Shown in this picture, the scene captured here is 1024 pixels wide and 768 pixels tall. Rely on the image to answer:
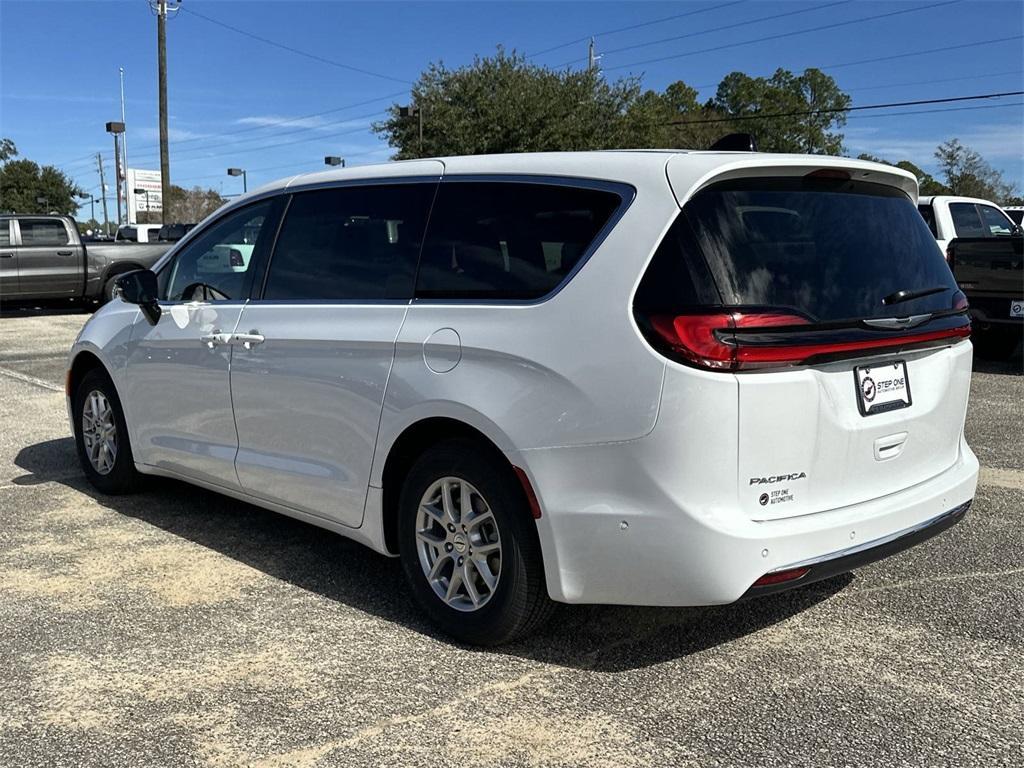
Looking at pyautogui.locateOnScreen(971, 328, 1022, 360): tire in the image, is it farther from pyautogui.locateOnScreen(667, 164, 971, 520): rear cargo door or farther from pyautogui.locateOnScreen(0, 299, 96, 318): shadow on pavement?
pyautogui.locateOnScreen(0, 299, 96, 318): shadow on pavement

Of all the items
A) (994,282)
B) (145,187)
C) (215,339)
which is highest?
(145,187)

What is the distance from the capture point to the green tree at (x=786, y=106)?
7519 cm

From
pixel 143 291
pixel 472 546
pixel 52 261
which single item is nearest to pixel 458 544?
pixel 472 546

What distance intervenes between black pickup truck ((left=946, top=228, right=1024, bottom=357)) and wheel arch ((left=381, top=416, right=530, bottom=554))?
836 cm

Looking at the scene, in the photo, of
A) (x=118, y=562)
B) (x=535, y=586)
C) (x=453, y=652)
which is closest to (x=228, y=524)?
(x=118, y=562)

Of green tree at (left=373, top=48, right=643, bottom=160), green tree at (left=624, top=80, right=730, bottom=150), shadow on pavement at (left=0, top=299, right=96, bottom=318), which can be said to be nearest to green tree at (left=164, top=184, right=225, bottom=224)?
green tree at (left=624, top=80, right=730, bottom=150)

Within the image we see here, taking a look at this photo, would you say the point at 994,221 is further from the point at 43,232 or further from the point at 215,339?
the point at 43,232

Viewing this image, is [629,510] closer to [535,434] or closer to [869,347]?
[535,434]

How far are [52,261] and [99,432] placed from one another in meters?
13.4

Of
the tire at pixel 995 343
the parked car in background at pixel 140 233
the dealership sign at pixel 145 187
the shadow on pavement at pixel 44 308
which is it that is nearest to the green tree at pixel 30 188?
the dealership sign at pixel 145 187

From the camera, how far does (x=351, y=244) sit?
163 inches

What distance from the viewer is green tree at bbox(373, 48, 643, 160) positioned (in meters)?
36.6

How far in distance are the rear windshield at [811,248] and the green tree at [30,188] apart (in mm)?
83011

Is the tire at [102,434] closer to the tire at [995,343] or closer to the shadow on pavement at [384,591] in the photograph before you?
the shadow on pavement at [384,591]
